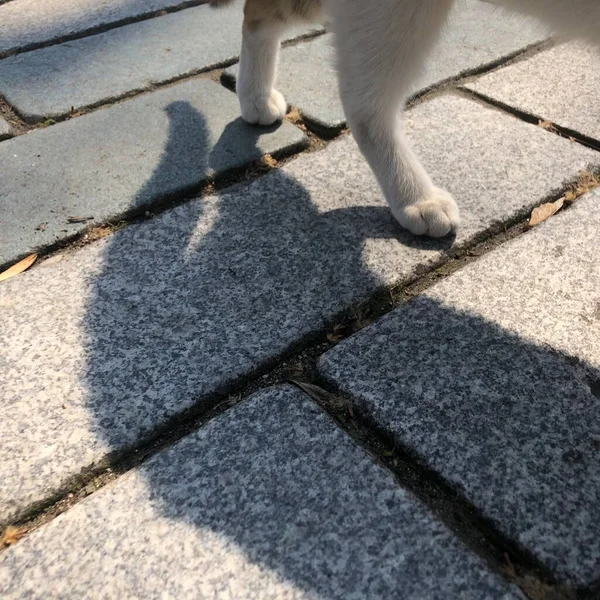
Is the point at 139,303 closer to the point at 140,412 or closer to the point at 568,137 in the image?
the point at 140,412

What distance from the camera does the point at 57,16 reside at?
1911mm

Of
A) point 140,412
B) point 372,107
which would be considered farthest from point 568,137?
point 140,412

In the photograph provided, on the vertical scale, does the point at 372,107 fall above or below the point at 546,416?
above

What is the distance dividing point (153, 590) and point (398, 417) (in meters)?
0.36

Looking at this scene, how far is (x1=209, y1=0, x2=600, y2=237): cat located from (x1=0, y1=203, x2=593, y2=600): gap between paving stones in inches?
6.7

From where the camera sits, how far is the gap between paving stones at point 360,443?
0.72 metres

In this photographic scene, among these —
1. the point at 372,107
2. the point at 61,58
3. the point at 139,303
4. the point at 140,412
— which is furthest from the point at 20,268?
the point at 61,58

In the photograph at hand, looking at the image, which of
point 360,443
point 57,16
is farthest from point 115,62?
point 360,443

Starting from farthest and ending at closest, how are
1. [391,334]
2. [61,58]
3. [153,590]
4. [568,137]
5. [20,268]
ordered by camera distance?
1. [61,58]
2. [568,137]
3. [20,268]
4. [391,334]
5. [153,590]

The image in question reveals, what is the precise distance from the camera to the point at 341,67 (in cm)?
121

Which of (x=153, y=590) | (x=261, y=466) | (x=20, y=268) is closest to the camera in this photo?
(x=153, y=590)

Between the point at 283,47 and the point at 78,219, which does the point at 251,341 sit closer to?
the point at 78,219

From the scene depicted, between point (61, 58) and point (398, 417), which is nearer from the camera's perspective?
point (398, 417)

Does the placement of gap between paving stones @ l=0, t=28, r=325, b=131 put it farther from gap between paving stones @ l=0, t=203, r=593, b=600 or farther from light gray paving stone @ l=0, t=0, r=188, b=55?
gap between paving stones @ l=0, t=203, r=593, b=600
